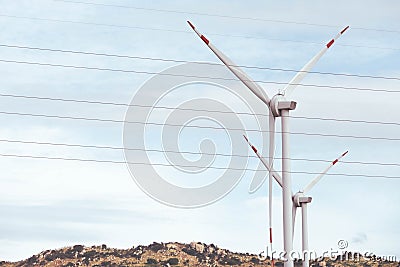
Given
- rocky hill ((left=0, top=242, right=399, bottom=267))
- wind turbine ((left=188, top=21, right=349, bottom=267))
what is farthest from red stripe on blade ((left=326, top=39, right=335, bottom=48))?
rocky hill ((left=0, top=242, right=399, bottom=267))

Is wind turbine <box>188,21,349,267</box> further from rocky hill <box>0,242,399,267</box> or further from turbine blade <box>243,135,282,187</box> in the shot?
rocky hill <box>0,242,399,267</box>

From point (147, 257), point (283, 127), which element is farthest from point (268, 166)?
point (147, 257)

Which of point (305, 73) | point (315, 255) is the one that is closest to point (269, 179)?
point (305, 73)

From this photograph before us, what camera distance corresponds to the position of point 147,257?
120 meters

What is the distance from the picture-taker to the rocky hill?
11750cm

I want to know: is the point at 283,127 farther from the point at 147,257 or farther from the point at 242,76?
the point at 147,257

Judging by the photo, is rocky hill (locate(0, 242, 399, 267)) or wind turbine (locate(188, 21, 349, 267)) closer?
wind turbine (locate(188, 21, 349, 267))

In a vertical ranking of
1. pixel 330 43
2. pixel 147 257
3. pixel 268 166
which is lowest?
pixel 268 166

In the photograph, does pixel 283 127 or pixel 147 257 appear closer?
pixel 283 127

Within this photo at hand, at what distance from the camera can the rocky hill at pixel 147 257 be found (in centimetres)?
11750

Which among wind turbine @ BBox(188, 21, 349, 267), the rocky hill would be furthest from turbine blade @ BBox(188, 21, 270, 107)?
the rocky hill

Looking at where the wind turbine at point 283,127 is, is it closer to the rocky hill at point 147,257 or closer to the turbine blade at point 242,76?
the turbine blade at point 242,76

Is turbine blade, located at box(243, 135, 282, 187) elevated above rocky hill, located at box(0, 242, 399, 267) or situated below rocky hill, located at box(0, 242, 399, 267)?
below

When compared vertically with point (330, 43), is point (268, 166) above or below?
below
